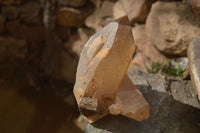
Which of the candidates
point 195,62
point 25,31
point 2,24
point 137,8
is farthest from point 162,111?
point 2,24

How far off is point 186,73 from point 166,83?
1.13 feet

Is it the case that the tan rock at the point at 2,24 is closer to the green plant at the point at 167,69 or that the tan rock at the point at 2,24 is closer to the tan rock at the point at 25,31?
the tan rock at the point at 25,31

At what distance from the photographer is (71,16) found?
290 cm

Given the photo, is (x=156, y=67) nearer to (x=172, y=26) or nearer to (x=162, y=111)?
(x=172, y=26)

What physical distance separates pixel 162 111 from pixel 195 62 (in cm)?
42

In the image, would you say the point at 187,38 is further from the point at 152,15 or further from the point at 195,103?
the point at 195,103

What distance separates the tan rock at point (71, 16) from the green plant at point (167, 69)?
4.48 feet

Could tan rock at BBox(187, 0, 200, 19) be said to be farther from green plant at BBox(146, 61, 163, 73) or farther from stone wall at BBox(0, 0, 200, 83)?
green plant at BBox(146, 61, 163, 73)

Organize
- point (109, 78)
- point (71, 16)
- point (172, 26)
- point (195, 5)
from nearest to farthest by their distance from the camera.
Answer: point (109, 78) < point (195, 5) < point (172, 26) < point (71, 16)

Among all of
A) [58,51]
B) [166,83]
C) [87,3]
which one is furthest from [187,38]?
[58,51]

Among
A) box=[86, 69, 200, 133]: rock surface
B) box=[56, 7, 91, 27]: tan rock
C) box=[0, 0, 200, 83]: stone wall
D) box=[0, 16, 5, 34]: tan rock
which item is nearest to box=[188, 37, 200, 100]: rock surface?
box=[86, 69, 200, 133]: rock surface

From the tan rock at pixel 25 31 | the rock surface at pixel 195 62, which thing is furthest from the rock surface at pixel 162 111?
the tan rock at pixel 25 31

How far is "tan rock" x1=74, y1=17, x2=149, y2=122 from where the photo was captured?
3.45ft

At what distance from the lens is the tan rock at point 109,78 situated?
1.05 m
